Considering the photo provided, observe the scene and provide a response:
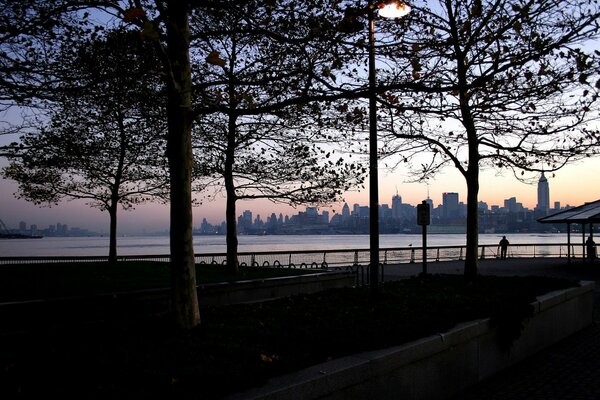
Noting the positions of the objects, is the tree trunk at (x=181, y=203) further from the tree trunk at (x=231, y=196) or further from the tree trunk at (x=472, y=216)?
the tree trunk at (x=231, y=196)

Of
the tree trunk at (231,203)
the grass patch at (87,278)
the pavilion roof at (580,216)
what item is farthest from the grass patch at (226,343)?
the pavilion roof at (580,216)

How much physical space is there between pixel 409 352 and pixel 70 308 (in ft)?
19.7

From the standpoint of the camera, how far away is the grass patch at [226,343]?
14.9 feet

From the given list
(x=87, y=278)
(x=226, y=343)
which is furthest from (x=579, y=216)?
(x=226, y=343)

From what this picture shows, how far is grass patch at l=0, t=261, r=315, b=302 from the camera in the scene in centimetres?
1249

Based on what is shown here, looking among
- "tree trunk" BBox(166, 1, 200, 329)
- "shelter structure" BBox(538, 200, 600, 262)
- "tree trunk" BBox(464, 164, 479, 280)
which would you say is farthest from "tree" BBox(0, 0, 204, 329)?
"shelter structure" BBox(538, 200, 600, 262)

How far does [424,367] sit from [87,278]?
1157cm

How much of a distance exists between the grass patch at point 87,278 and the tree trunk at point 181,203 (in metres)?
6.30

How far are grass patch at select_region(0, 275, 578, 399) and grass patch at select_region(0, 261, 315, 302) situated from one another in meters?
5.63

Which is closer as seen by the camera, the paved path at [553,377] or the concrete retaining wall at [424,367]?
the concrete retaining wall at [424,367]

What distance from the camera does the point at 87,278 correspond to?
15.2 metres

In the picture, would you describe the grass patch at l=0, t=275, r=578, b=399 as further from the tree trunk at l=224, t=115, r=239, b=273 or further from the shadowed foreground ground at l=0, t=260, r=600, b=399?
the tree trunk at l=224, t=115, r=239, b=273

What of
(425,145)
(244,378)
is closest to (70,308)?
(244,378)

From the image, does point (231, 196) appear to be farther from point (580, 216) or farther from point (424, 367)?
point (580, 216)
